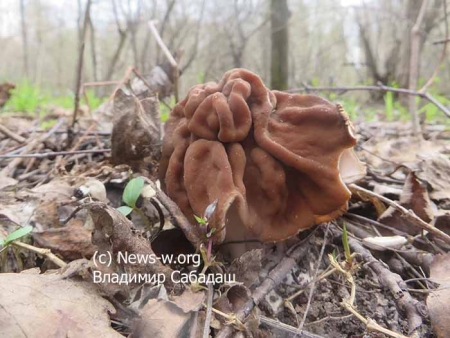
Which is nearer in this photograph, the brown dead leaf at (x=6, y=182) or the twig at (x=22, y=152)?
the brown dead leaf at (x=6, y=182)

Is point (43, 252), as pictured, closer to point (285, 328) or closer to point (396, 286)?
point (285, 328)

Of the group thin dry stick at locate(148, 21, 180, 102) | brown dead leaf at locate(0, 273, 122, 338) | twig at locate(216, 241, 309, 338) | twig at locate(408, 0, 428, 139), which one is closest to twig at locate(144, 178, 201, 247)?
twig at locate(216, 241, 309, 338)

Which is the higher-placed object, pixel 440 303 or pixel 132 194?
pixel 132 194

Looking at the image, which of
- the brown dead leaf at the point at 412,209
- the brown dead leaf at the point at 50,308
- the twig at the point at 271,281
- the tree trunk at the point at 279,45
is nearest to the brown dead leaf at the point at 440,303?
the brown dead leaf at the point at 412,209

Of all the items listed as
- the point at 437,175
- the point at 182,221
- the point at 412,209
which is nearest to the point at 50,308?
the point at 182,221

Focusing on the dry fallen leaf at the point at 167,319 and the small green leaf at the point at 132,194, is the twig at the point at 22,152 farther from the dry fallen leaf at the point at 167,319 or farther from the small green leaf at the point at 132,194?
the dry fallen leaf at the point at 167,319

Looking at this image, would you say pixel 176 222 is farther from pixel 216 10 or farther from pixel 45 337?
pixel 216 10
